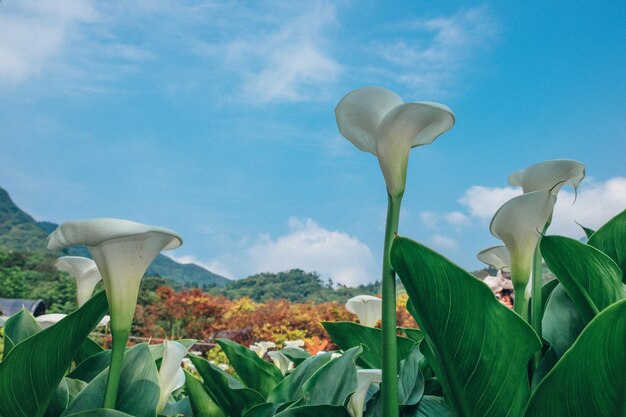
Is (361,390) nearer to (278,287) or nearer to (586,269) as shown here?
(586,269)

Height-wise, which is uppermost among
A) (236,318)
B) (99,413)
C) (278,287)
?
(278,287)

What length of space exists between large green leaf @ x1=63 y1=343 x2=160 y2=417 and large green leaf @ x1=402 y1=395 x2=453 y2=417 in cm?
52

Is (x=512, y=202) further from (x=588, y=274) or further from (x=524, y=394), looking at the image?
(x=524, y=394)

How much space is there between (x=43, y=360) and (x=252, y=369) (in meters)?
0.47

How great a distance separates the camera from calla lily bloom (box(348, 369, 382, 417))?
1034 mm

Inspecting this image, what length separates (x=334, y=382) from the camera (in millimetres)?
1107

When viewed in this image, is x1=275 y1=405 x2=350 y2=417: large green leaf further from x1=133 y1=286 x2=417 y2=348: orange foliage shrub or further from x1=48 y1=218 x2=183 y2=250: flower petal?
x1=133 y1=286 x2=417 y2=348: orange foliage shrub

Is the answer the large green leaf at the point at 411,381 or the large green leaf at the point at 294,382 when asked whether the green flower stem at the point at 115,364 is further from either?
the large green leaf at the point at 411,381

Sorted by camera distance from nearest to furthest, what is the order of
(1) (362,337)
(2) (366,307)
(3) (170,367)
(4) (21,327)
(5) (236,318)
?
(3) (170,367) → (1) (362,337) → (4) (21,327) → (2) (366,307) → (5) (236,318)

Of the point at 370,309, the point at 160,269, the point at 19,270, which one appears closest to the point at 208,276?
the point at 160,269

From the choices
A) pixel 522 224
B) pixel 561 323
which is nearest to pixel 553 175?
pixel 522 224

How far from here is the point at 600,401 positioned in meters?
0.77

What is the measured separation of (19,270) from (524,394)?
779 inches

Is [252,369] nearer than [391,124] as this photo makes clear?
No
